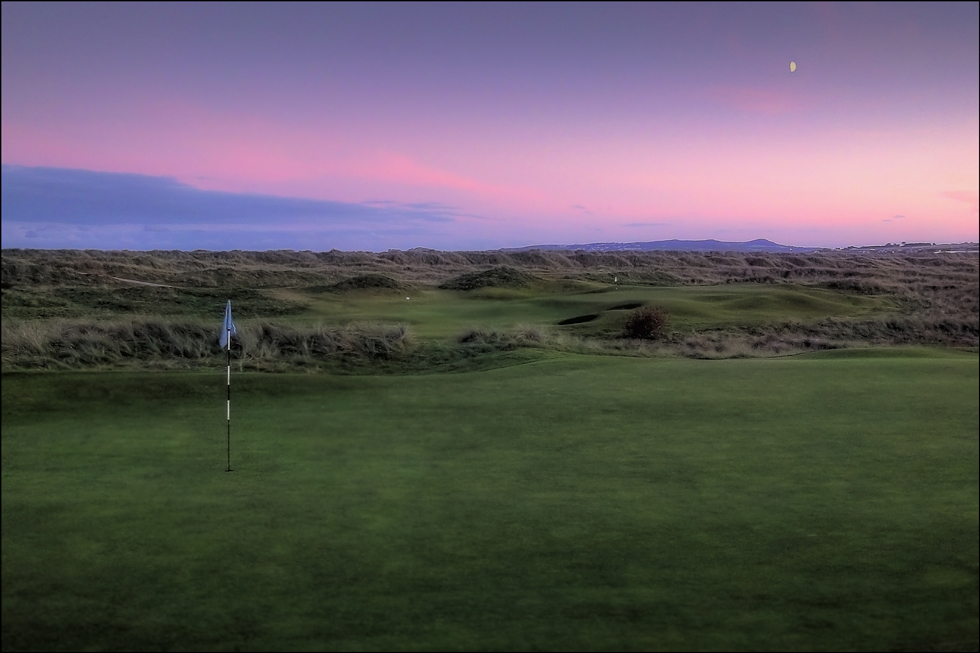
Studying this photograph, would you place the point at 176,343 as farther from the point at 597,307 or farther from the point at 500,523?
the point at 597,307

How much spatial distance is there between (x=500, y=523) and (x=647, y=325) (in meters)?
22.6

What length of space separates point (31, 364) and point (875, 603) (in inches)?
742

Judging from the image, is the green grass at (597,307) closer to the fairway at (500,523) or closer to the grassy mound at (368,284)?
the grassy mound at (368,284)

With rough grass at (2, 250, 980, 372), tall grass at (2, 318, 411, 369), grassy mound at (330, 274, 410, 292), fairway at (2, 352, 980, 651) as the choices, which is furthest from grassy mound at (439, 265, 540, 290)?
fairway at (2, 352, 980, 651)

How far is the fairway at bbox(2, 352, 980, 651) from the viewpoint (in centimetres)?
446

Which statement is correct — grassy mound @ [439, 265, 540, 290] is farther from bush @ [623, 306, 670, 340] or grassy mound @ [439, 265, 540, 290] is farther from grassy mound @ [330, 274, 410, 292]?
bush @ [623, 306, 670, 340]

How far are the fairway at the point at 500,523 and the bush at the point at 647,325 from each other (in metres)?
16.9

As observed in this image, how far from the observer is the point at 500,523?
5.92 m

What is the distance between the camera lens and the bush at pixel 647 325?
90.1 ft

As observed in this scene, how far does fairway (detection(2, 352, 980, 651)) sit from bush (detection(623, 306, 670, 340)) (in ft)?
55.6

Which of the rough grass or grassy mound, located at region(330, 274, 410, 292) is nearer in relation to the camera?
the rough grass

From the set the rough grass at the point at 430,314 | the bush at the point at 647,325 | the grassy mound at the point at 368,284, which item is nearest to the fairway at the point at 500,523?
the rough grass at the point at 430,314

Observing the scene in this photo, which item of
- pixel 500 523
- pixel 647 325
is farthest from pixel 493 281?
pixel 500 523

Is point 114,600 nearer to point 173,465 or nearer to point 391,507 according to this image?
point 391,507
